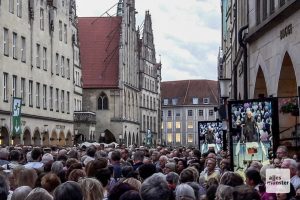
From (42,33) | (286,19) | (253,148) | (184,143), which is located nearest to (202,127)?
(286,19)

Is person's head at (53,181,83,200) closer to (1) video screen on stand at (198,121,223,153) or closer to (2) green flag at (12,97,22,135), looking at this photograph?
(1) video screen on stand at (198,121,223,153)

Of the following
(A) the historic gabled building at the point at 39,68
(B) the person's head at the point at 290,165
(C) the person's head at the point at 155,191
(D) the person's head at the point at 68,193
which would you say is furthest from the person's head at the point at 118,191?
(A) the historic gabled building at the point at 39,68

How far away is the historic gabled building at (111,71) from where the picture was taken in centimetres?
8200

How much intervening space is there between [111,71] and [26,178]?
7216 centimetres

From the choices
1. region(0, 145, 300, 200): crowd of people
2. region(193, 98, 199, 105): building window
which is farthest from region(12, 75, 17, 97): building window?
region(193, 98, 199, 105): building window

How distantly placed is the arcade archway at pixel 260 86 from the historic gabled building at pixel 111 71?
185 feet

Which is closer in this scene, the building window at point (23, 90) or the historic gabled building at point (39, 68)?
the historic gabled building at point (39, 68)

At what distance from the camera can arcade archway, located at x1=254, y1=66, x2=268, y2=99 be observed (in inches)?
946

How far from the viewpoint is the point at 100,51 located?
83.9 meters

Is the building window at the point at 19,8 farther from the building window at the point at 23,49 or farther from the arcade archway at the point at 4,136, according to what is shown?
the arcade archway at the point at 4,136

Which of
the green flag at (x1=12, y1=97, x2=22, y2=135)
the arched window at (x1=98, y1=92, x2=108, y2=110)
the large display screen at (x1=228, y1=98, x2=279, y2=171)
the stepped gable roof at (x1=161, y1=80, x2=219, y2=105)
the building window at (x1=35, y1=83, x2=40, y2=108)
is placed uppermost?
the stepped gable roof at (x1=161, y1=80, x2=219, y2=105)

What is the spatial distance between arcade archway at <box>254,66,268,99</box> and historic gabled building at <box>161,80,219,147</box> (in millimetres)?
109150

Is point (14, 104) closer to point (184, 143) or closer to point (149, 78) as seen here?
point (149, 78)

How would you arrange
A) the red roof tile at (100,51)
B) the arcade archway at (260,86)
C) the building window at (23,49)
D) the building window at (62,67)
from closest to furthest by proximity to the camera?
the arcade archway at (260,86)
the building window at (23,49)
the building window at (62,67)
the red roof tile at (100,51)
